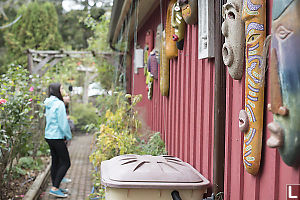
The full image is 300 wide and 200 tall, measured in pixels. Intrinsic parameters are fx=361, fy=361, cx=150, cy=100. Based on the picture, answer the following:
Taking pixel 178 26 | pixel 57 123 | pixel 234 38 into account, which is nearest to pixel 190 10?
pixel 178 26

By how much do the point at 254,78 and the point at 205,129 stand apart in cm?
101

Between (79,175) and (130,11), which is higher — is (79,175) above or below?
below

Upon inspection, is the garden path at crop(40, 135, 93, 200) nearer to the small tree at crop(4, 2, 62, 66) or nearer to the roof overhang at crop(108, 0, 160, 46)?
the roof overhang at crop(108, 0, 160, 46)

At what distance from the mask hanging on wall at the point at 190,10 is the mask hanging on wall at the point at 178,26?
23 centimetres

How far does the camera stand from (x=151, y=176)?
2412 millimetres

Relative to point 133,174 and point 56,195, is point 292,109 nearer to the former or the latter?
point 133,174

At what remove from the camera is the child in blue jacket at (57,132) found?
5.37 meters

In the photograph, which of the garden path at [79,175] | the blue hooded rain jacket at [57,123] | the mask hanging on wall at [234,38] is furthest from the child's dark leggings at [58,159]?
the mask hanging on wall at [234,38]

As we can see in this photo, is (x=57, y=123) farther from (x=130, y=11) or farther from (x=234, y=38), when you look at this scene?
(x=234, y=38)

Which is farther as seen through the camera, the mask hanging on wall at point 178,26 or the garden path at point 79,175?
the garden path at point 79,175

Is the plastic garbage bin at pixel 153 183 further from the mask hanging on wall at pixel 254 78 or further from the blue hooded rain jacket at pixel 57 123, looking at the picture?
the blue hooded rain jacket at pixel 57 123

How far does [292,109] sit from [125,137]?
9.74 ft

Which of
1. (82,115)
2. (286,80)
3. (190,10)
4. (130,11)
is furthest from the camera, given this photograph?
(82,115)

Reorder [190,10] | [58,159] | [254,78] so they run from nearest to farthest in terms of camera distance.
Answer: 1. [254,78]
2. [190,10]
3. [58,159]
